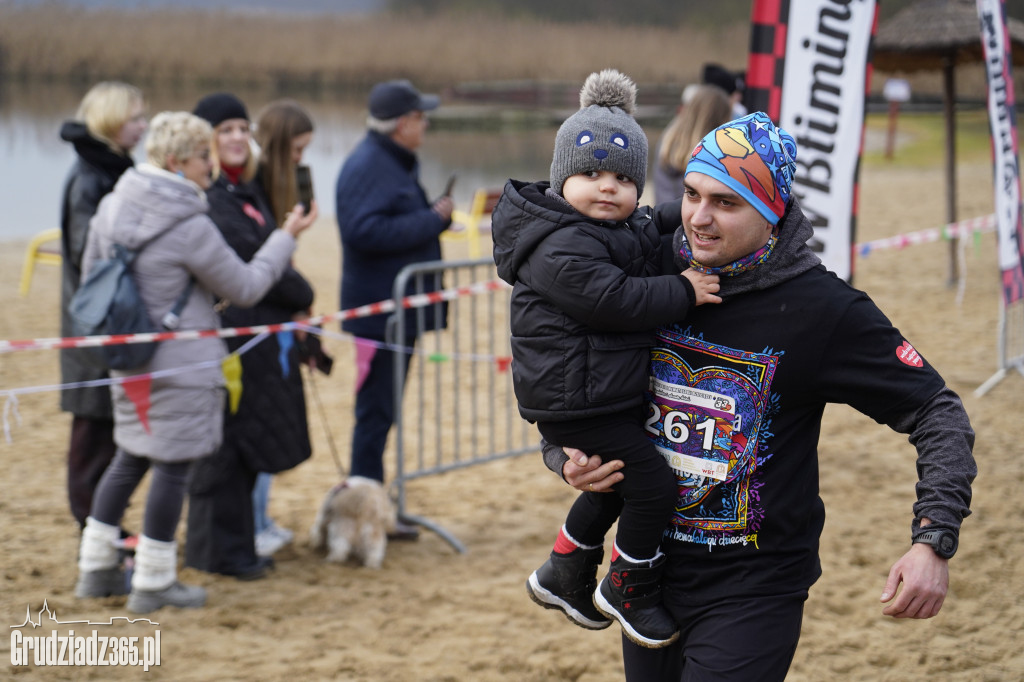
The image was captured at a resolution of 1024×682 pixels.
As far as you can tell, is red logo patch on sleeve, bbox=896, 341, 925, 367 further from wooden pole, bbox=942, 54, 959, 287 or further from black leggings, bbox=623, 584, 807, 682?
wooden pole, bbox=942, 54, 959, 287

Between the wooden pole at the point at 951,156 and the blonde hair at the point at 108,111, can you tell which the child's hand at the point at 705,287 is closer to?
the blonde hair at the point at 108,111

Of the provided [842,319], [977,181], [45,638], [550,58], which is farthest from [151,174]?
[550,58]

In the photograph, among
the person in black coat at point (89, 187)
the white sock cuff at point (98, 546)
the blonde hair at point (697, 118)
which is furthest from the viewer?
the blonde hair at point (697, 118)

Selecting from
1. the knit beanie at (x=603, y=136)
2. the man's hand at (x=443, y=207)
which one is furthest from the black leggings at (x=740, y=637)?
the man's hand at (x=443, y=207)

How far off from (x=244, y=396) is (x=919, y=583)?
3214 millimetres

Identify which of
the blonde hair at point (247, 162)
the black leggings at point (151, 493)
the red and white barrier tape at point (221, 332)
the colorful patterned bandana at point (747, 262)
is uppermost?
the blonde hair at point (247, 162)

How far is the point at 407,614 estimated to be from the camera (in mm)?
4133

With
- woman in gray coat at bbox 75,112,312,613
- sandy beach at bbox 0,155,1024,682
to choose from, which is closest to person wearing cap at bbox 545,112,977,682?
sandy beach at bbox 0,155,1024,682

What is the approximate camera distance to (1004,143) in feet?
20.4

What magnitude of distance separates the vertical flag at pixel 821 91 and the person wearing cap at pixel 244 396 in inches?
90.1

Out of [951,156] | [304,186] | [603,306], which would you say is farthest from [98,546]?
[951,156]

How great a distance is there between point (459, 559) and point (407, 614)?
2.16ft

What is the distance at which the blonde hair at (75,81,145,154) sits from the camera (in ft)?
13.6

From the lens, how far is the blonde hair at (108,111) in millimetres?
4145
